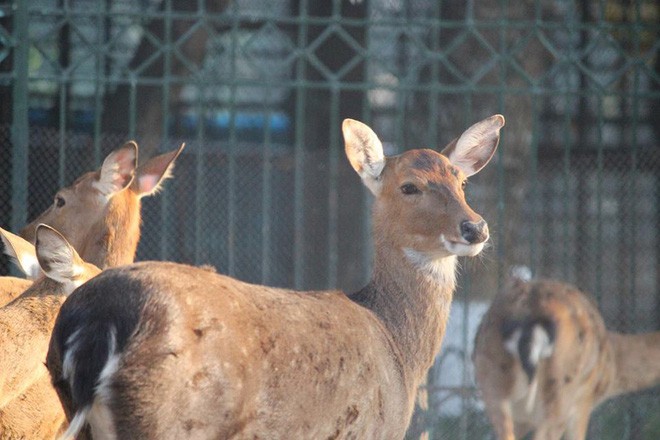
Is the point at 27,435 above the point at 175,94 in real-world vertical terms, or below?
below

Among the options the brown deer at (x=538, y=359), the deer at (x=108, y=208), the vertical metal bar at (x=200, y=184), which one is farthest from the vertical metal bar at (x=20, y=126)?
the brown deer at (x=538, y=359)

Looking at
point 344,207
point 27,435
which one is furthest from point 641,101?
point 27,435

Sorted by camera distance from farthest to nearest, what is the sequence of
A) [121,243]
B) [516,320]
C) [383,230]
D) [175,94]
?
[175,94]
[516,320]
[121,243]
[383,230]

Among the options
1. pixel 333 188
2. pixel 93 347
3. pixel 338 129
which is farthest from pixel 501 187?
pixel 93 347

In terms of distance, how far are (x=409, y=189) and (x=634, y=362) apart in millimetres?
4186

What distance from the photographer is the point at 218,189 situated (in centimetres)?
969

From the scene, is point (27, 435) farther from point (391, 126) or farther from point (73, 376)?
point (391, 126)

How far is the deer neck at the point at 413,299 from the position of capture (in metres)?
5.36

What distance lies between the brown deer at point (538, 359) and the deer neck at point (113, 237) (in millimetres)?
2747

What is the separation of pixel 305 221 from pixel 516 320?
8.22 ft

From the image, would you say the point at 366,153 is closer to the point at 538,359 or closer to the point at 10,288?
the point at 10,288

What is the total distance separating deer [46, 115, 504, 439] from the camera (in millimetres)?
3656

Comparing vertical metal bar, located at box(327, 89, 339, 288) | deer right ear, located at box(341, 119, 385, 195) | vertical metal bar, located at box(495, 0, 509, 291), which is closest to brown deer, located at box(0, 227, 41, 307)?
deer right ear, located at box(341, 119, 385, 195)

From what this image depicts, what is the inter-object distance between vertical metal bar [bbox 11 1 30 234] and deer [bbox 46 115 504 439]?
393 centimetres
